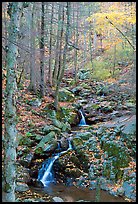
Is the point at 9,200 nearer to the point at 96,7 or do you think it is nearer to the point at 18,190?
the point at 18,190

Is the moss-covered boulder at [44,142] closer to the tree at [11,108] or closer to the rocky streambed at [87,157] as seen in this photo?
the rocky streambed at [87,157]

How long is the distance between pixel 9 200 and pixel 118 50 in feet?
56.2

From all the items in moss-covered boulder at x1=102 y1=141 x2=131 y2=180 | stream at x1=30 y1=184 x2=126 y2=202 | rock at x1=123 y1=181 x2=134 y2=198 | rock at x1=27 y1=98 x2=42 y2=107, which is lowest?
stream at x1=30 y1=184 x2=126 y2=202

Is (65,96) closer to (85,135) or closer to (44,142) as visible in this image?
(85,135)

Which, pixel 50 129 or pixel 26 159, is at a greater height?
pixel 50 129

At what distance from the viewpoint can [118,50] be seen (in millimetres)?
20594

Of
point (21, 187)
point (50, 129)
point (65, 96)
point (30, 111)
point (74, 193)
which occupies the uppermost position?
point (65, 96)

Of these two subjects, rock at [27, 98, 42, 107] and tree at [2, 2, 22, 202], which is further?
A: rock at [27, 98, 42, 107]

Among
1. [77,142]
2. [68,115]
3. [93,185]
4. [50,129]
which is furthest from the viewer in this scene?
[68,115]

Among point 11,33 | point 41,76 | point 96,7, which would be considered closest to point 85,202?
point 11,33

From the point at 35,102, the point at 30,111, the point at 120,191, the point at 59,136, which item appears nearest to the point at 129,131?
the point at 120,191

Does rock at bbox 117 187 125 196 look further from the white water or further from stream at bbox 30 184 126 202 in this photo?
the white water

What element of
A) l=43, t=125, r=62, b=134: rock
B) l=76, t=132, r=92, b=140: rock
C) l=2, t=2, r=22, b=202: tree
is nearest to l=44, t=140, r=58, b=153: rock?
l=43, t=125, r=62, b=134: rock

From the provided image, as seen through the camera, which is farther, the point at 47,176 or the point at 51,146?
the point at 51,146
